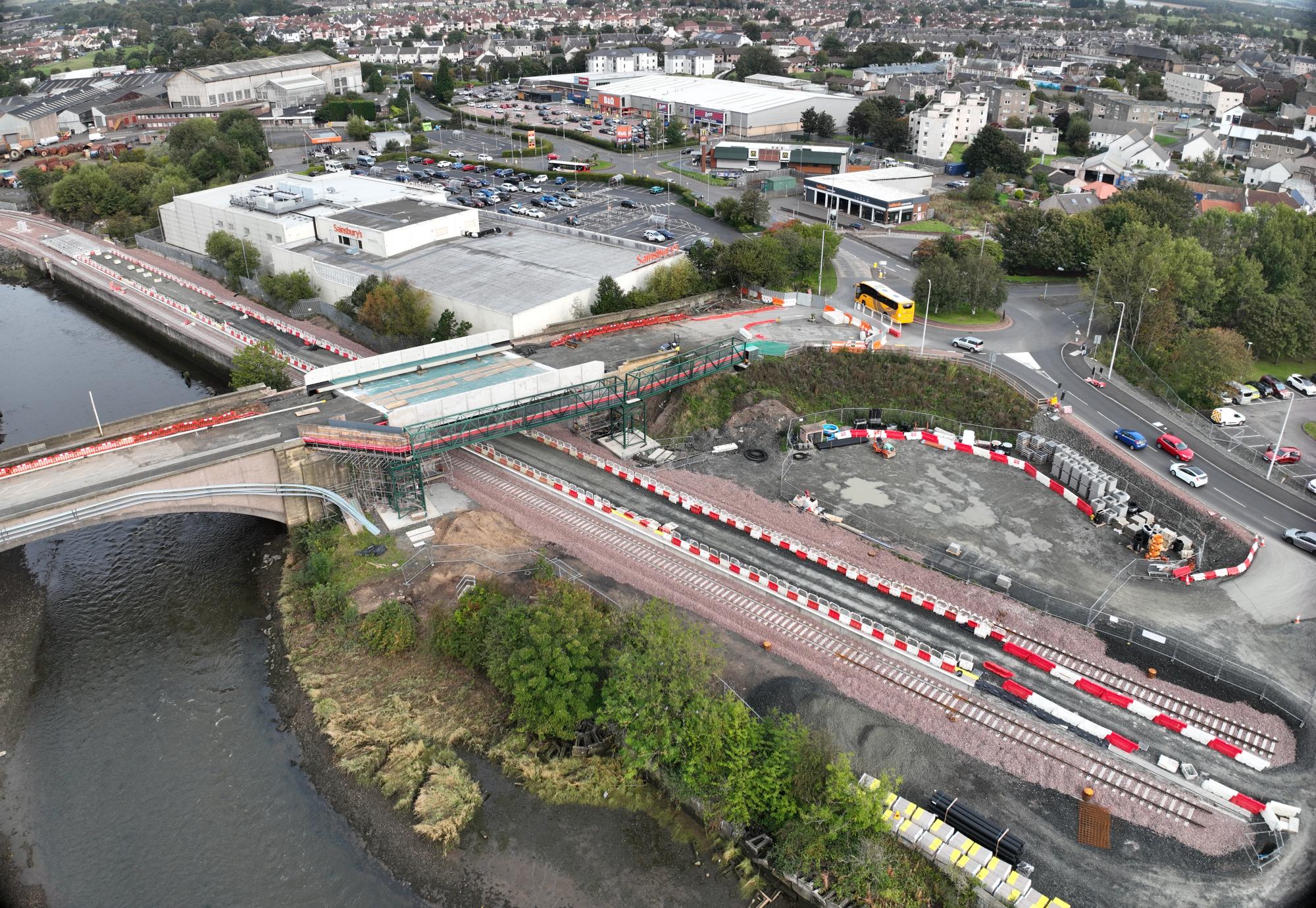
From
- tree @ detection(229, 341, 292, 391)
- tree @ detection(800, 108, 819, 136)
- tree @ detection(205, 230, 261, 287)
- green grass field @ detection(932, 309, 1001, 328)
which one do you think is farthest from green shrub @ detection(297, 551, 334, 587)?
tree @ detection(800, 108, 819, 136)

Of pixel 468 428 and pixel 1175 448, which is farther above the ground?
pixel 468 428

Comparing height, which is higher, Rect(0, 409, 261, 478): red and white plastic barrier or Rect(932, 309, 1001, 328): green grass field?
Rect(0, 409, 261, 478): red and white plastic barrier

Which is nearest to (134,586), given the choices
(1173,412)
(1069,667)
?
(1069,667)

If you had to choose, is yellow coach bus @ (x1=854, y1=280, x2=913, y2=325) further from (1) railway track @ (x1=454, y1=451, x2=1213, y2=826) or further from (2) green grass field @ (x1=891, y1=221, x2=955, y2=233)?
(1) railway track @ (x1=454, y1=451, x2=1213, y2=826)

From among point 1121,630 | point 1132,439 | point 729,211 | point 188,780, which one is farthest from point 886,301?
point 188,780

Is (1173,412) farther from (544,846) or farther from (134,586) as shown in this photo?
(134,586)

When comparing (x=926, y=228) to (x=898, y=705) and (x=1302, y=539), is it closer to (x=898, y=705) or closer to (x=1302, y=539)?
(x=1302, y=539)
